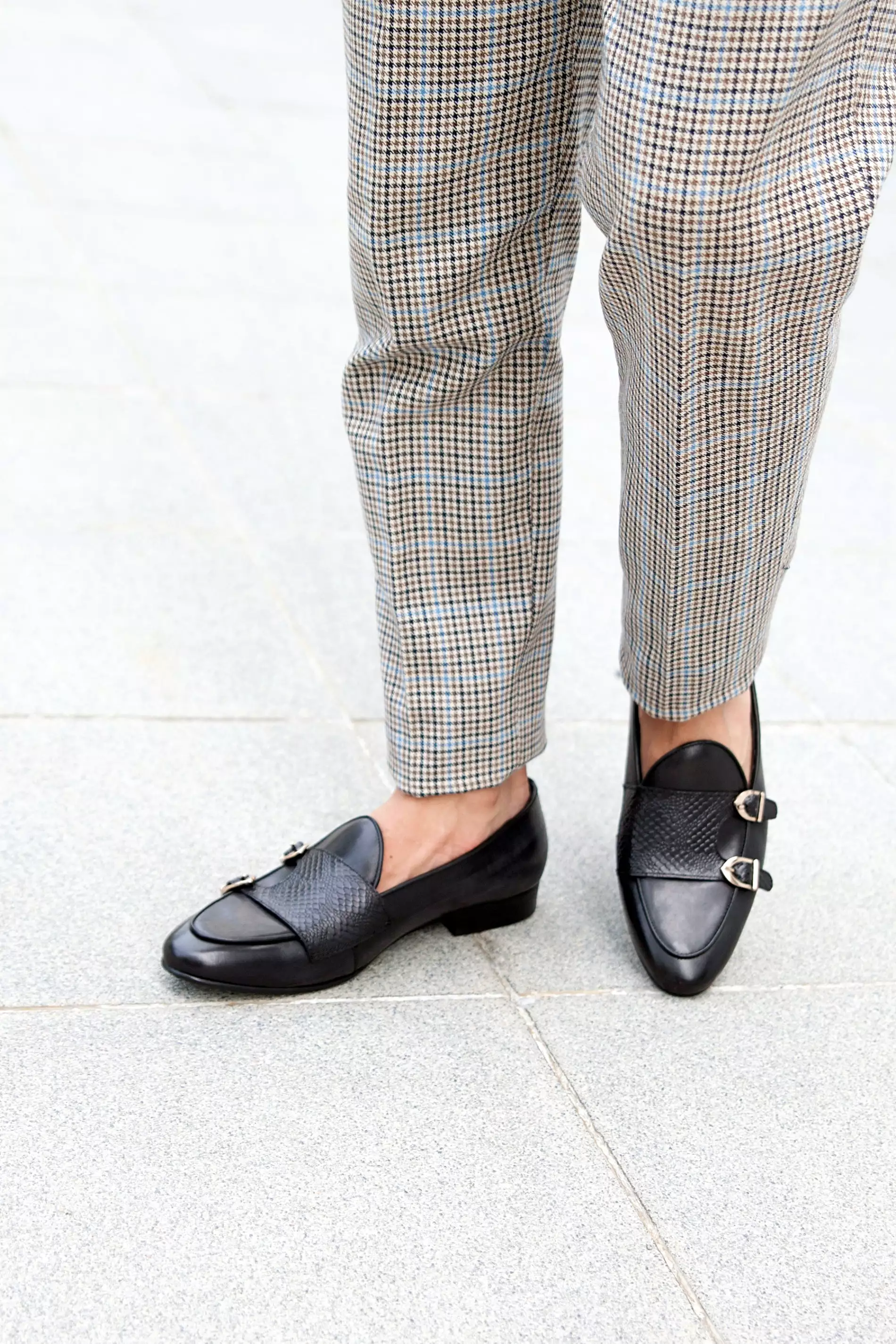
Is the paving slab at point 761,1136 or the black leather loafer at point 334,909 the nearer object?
the paving slab at point 761,1136

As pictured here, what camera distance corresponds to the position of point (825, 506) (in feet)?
7.79

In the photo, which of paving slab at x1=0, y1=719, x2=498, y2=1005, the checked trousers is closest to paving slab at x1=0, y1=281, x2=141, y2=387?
paving slab at x1=0, y1=719, x2=498, y2=1005

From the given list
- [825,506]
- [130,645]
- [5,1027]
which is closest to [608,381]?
[825,506]

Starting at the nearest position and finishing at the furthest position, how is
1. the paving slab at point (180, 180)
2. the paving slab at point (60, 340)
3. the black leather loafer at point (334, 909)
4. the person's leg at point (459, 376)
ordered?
the person's leg at point (459, 376)
the black leather loafer at point (334, 909)
the paving slab at point (60, 340)
the paving slab at point (180, 180)

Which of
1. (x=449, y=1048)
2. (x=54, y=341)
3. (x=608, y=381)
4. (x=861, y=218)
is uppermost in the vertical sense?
(x=861, y=218)

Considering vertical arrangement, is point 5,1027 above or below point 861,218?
below

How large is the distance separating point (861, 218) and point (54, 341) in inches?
78.1

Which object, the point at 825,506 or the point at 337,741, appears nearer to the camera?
the point at 337,741

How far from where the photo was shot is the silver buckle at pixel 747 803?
121cm

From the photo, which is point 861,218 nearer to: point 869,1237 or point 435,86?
point 435,86

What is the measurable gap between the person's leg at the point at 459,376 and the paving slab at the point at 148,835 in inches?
7.1

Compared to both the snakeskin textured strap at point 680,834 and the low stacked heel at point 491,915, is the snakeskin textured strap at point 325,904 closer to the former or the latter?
the low stacked heel at point 491,915

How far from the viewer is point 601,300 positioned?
1.07 metres

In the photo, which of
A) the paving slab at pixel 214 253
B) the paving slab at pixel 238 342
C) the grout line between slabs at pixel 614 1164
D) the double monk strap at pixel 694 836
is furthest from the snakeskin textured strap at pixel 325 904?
the paving slab at pixel 214 253
